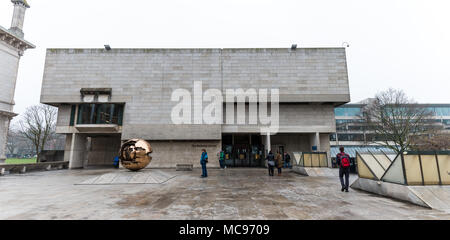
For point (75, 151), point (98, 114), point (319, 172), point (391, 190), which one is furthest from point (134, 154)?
point (75, 151)

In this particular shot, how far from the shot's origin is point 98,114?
23469mm

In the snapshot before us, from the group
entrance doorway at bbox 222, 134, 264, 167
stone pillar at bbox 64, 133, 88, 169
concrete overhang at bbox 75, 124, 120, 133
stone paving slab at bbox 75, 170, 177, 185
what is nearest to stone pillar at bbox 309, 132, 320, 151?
entrance doorway at bbox 222, 134, 264, 167

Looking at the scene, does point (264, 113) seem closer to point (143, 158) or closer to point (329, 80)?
point (329, 80)

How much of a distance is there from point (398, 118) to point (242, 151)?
74.0 feet

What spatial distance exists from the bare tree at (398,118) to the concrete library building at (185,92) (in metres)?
8.32

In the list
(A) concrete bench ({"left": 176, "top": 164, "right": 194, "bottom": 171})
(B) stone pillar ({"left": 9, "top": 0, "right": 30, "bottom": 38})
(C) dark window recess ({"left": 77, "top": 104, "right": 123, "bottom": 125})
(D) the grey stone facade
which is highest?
(B) stone pillar ({"left": 9, "top": 0, "right": 30, "bottom": 38})

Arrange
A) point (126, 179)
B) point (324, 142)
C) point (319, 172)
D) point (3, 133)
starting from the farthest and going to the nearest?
point (3, 133), point (324, 142), point (319, 172), point (126, 179)

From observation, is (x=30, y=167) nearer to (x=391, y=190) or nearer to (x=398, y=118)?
(x=391, y=190)

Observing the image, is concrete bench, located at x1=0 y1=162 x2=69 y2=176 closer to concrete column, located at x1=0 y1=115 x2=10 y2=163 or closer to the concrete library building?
the concrete library building

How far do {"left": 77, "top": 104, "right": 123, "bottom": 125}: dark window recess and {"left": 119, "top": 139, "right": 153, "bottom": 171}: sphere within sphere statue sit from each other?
44.6 ft

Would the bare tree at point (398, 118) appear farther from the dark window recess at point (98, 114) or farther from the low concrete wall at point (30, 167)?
the low concrete wall at point (30, 167)

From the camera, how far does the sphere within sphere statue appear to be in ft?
38.5
